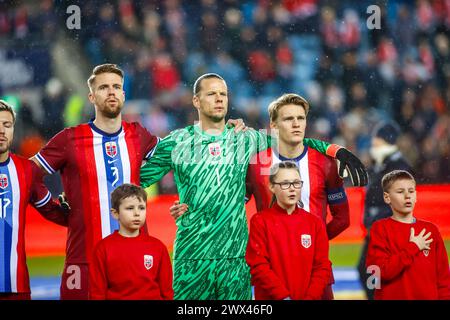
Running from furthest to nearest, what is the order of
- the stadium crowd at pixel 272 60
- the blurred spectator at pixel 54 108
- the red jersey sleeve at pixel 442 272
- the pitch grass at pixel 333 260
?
the stadium crowd at pixel 272 60 → the blurred spectator at pixel 54 108 → the pitch grass at pixel 333 260 → the red jersey sleeve at pixel 442 272

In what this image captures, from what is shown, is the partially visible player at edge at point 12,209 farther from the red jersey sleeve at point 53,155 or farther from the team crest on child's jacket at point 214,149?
the team crest on child's jacket at point 214,149

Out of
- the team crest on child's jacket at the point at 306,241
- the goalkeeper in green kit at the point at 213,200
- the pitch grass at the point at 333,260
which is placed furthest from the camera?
the pitch grass at the point at 333,260

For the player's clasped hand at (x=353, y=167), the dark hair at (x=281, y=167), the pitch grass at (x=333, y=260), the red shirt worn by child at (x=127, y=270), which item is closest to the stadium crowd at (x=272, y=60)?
the pitch grass at (x=333, y=260)

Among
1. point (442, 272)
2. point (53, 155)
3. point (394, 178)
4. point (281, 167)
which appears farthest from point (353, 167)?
point (53, 155)

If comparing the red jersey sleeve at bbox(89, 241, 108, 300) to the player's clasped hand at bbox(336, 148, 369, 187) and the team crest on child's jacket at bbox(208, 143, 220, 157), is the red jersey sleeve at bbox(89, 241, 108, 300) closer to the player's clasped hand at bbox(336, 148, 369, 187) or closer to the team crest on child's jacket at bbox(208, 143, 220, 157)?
the team crest on child's jacket at bbox(208, 143, 220, 157)

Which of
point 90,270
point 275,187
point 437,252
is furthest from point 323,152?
point 90,270

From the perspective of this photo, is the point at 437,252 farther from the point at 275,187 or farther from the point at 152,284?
the point at 152,284

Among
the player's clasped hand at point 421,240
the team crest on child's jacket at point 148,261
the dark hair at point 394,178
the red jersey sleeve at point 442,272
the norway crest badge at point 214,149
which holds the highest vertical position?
the norway crest badge at point 214,149

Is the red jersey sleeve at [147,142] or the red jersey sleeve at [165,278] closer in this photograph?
the red jersey sleeve at [165,278]

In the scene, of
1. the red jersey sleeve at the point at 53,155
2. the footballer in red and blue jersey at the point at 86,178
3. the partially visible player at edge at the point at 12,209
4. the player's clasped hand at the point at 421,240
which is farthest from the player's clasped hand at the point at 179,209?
the player's clasped hand at the point at 421,240

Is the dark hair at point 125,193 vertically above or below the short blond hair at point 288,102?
below

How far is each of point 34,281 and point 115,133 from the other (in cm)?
171

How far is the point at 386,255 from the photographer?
4.04 m

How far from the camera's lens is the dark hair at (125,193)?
3.94 m
